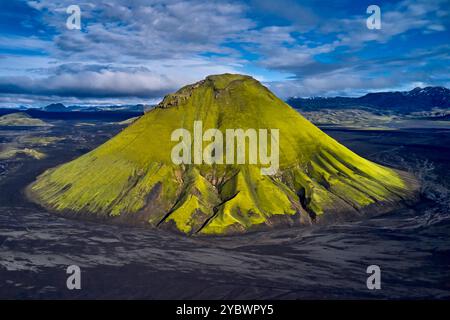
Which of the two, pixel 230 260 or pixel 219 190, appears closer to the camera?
pixel 230 260

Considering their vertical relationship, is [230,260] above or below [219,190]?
below

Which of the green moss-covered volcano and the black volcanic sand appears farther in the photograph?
the green moss-covered volcano

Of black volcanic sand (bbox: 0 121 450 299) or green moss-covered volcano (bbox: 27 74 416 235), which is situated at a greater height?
green moss-covered volcano (bbox: 27 74 416 235)

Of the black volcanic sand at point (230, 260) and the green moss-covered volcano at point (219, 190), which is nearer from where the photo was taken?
the black volcanic sand at point (230, 260)

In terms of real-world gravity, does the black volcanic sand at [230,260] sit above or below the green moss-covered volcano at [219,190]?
below
